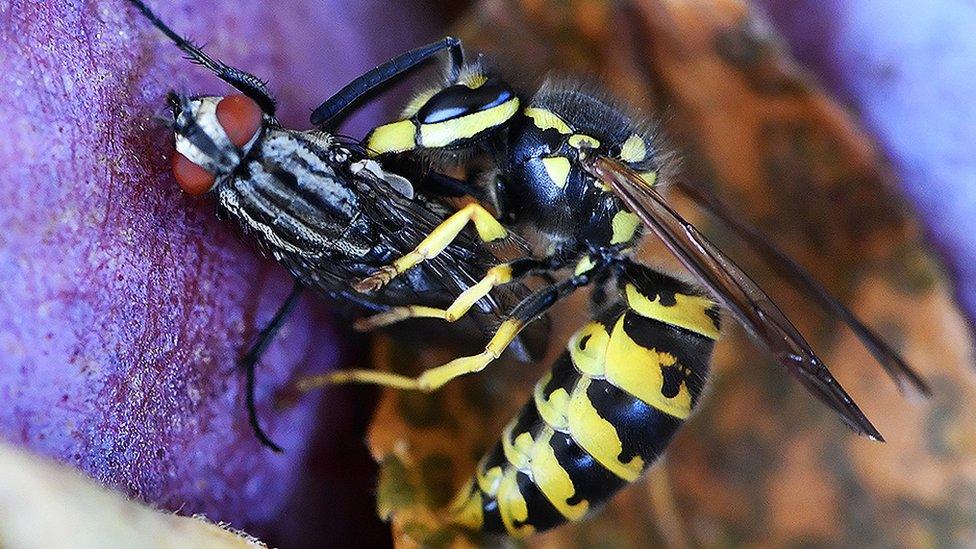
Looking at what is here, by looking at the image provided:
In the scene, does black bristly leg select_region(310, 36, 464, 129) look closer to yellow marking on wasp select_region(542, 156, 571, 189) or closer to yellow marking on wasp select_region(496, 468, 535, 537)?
yellow marking on wasp select_region(542, 156, 571, 189)

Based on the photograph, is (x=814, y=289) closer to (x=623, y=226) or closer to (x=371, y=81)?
(x=623, y=226)

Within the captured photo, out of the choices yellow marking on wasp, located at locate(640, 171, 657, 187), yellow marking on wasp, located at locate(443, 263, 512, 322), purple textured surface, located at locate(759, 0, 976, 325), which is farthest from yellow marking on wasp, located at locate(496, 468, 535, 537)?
purple textured surface, located at locate(759, 0, 976, 325)

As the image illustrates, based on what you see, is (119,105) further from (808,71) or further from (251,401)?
(808,71)

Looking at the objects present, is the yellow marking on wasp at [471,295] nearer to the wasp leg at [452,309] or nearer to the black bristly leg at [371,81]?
the wasp leg at [452,309]

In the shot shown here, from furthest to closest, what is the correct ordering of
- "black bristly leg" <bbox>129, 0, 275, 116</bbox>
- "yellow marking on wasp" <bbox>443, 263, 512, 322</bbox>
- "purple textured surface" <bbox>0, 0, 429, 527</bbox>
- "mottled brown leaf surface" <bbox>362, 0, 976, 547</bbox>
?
"mottled brown leaf surface" <bbox>362, 0, 976, 547</bbox> < "yellow marking on wasp" <bbox>443, 263, 512, 322</bbox> < "black bristly leg" <bbox>129, 0, 275, 116</bbox> < "purple textured surface" <bbox>0, 0, 429, 527</bbox>

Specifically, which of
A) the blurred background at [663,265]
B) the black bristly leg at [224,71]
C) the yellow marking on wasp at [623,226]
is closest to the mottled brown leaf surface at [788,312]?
the blurred background at [663,265]

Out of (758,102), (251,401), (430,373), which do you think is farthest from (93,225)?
(758,102)
